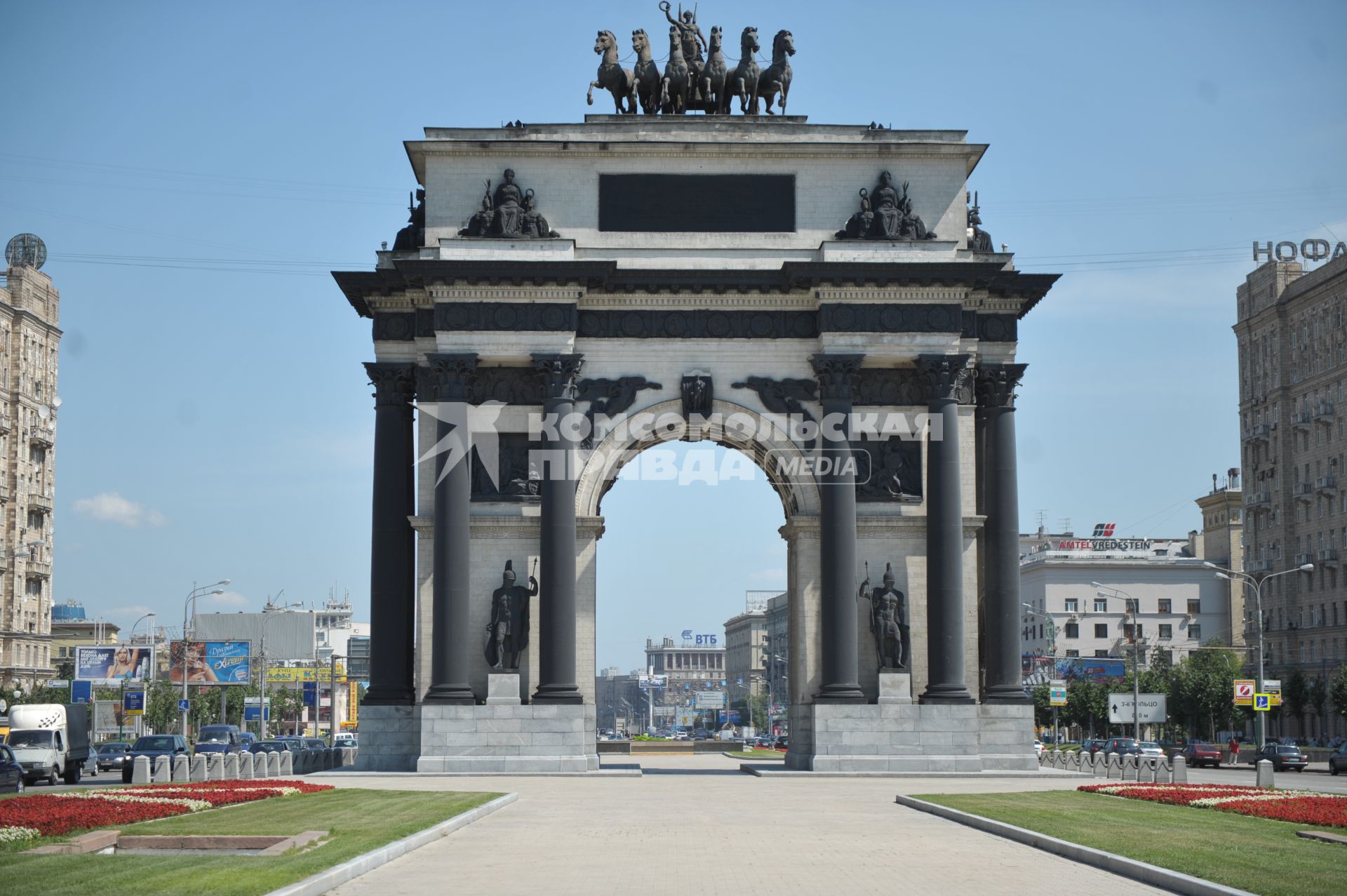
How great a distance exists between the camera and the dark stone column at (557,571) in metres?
52.2

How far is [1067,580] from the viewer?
168125mm

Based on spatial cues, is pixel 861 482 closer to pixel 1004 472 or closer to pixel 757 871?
pixel 1004 472

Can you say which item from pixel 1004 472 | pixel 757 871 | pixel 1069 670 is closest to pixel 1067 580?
pixel 1069 670

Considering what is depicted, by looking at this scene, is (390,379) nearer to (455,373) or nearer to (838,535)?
(455,373)

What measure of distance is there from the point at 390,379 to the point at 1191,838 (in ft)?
112

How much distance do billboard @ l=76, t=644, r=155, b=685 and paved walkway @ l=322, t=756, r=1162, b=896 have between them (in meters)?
72.7

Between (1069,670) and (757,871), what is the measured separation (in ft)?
375

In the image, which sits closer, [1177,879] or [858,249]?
[1177,879]

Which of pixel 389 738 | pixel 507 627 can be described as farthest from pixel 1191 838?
pixel 389 738

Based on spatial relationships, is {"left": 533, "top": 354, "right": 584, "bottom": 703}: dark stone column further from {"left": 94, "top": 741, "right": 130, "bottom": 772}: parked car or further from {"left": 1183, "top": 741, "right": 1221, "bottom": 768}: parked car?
{"left": 1183, "top": 741, "right": 1221, "bottom": 768}: parked car

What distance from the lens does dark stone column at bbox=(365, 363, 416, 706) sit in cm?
5494

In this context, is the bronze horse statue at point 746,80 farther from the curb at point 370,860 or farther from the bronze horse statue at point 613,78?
the curb at point 370,860

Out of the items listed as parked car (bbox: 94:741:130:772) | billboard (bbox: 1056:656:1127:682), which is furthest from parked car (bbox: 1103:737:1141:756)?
billboard (bbox: 1056:656:1127:682)

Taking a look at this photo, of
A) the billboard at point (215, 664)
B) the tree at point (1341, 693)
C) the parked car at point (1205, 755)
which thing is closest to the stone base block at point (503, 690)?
the parked car at point (1205, 755)
